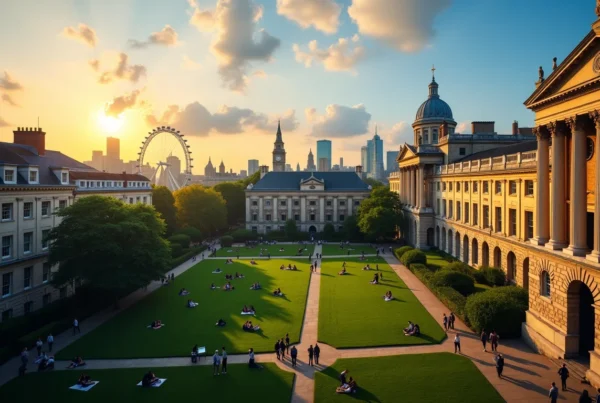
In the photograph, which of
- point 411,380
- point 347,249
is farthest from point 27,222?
point 347,249

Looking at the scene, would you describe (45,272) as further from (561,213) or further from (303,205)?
(303,205)

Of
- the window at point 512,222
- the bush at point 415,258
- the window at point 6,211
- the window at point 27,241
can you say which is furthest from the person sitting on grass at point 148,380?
the bush at point 415,258

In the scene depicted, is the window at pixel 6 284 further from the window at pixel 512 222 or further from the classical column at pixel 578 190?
the window at pixel 512 222

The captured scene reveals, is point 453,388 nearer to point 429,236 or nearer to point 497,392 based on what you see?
point 497,392

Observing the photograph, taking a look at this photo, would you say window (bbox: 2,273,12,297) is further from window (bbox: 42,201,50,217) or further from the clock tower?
the clock tower

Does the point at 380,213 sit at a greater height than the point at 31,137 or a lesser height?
lesser

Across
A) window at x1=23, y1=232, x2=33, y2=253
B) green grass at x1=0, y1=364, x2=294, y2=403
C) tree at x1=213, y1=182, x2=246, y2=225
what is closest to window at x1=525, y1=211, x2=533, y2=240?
green grass at x1=0, y1=364, x2=294, y2=403

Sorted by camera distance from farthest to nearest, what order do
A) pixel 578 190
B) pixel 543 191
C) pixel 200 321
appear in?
1. pixel 200 321
2. pixel 543 191
3. pixel 578 190
